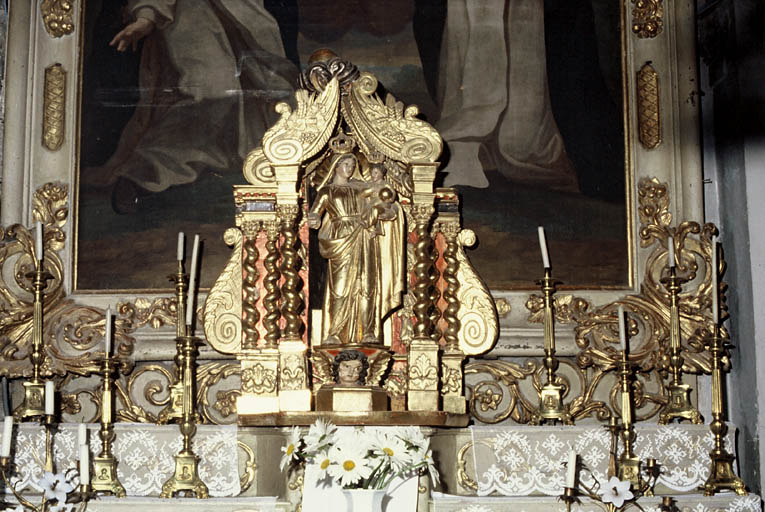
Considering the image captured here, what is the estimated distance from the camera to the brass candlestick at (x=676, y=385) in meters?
7.15

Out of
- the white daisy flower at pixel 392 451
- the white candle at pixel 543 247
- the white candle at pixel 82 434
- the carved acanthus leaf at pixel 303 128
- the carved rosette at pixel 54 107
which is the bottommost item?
the white daisy flower at pixel 392 451

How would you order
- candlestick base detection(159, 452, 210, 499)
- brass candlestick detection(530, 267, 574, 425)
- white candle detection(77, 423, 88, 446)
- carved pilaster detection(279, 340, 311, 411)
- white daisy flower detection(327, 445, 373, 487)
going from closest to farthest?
1. white daisy flower detection(327, 445, 373, 487)
2. white candle detection(77, 423, 88, 446)
3. candlestick base detection(159, 452, 210, 499)
4. carved pilaster detection(279, 340, 311, 411)
5. brass candlestick detection(530, 267, 574, 425)

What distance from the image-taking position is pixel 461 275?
293 inches

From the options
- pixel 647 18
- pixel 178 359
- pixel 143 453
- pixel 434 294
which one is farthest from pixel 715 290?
pixel 143 453

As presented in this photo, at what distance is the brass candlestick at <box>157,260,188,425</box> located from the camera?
7.14m

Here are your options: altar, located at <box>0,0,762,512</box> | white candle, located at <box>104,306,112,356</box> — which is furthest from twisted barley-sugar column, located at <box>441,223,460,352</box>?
white candle, located at <box>104,306,112,356</box>

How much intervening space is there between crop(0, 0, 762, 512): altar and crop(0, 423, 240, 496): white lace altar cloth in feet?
0.04

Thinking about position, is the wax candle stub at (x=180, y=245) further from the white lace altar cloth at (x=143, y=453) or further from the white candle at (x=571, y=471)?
the white candle at (x=571, y=471)

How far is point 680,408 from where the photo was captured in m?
7.16

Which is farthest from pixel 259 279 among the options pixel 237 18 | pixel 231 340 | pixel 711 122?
pixel 711 122

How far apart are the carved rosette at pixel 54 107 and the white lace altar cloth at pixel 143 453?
7.20 feet

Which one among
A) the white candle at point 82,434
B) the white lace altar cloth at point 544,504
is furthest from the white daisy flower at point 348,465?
the white candle at point 82,434

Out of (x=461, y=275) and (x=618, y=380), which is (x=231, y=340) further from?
(x=618, y=380)

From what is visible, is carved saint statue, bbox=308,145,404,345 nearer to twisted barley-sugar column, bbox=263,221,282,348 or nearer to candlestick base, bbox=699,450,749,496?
twisted barley-sugar column, bbox=263,221,282,348
